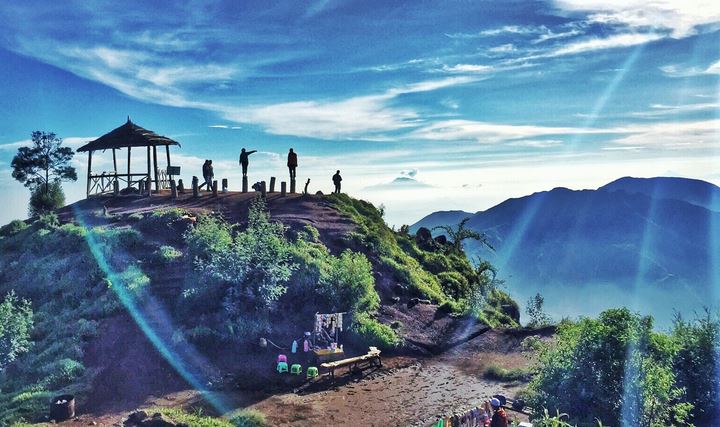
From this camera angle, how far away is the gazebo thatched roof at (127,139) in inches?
1080

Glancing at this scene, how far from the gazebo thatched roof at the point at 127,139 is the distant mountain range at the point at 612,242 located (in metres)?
84.0

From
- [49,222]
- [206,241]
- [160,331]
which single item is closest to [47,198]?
[49,222]

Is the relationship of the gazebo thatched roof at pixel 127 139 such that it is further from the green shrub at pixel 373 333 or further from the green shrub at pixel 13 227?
the green shrub at pixel 373 333

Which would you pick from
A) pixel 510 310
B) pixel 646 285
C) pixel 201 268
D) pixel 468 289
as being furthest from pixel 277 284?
pixel 646 285

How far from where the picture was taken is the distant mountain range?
115 meters

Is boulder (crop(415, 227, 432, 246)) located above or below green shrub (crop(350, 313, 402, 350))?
above

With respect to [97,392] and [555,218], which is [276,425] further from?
[555,218]

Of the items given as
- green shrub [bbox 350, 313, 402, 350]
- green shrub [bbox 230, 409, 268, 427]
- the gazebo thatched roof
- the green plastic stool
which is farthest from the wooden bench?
the gazebo thatched roof

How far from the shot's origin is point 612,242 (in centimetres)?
14012

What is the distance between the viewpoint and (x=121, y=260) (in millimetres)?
19125

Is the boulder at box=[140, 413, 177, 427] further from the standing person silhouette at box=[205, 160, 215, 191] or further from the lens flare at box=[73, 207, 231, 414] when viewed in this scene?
the standing person silhouette at box=[205, 160, 215, 191]

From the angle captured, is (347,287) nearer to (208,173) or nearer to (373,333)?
(373,333)

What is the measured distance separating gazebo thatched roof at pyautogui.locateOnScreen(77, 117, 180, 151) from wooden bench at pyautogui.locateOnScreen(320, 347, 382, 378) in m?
18.3

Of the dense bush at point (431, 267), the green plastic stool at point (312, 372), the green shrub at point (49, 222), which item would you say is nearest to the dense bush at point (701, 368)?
the dense bush at point (431, 267)
